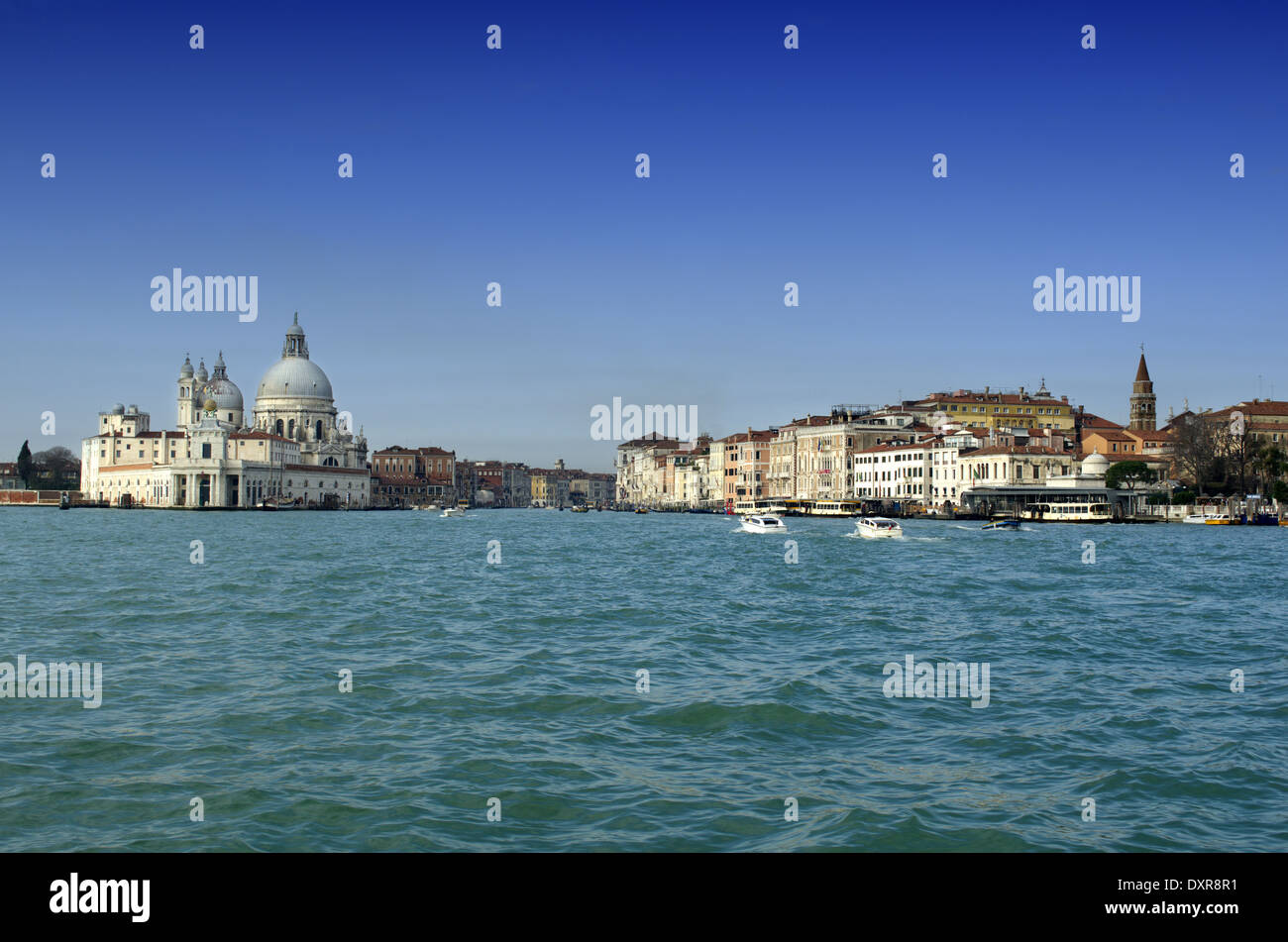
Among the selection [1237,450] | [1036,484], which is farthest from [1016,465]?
[1237,450]

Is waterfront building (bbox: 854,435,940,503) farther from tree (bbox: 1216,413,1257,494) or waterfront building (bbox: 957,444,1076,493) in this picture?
tree (bbox: 1216,413,1257,494)

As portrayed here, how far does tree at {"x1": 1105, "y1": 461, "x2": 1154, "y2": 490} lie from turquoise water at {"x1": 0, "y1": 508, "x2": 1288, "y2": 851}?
46.8 m

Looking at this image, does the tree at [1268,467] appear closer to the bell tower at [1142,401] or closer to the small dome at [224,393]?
the bell tower at [1142,401]

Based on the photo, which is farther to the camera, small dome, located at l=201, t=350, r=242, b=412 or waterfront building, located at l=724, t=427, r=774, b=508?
small dome, located at l=201, t=350, r=242, b=412

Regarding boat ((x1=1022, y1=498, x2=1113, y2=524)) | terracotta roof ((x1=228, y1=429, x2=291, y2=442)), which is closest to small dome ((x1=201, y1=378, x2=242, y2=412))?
terracotta roof ((x1=228, y1=429, x2=291, y2=442))

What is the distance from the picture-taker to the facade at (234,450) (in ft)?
307

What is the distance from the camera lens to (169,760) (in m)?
7.16

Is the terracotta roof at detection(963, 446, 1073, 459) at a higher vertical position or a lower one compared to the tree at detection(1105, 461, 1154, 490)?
higher

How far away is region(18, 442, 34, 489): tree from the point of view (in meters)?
105

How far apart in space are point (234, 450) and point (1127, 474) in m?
75.8

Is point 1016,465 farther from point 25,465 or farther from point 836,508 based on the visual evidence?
point 25,465
